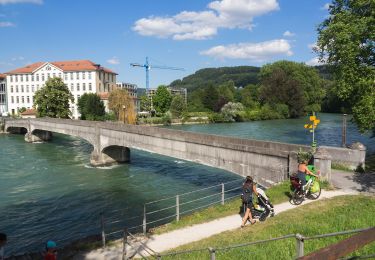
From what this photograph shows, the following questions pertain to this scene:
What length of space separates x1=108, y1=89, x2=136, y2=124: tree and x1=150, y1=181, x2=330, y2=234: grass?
62.9m

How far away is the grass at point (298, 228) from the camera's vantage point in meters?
8.78

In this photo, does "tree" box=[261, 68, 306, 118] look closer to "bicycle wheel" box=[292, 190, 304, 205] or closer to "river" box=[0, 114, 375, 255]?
"river" box=[0, 114, 375, 255]

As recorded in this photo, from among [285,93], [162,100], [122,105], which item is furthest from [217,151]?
[162,100]

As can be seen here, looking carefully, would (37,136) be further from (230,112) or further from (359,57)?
(359,57)

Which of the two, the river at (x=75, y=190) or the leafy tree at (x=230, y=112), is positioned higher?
the leafy tree at (x=230, y=112)

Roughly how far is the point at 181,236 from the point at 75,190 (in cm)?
1701

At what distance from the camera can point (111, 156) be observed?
3800 cm

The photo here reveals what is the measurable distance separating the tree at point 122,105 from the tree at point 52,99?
364 inches

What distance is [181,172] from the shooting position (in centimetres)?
3189

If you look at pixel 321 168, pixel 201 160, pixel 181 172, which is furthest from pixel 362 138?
pixel 321 168

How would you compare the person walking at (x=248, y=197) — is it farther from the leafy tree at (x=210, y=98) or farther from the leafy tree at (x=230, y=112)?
the leafy tree at (x=210, y=98)

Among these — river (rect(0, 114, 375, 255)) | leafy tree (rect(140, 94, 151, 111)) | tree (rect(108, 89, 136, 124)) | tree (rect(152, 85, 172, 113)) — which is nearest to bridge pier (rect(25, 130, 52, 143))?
river (rect(0, 114, 375, 255))

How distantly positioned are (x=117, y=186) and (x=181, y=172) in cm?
617

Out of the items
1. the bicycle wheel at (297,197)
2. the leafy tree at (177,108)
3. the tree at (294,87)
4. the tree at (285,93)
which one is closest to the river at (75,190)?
the bicycle wheel at (297,197)
